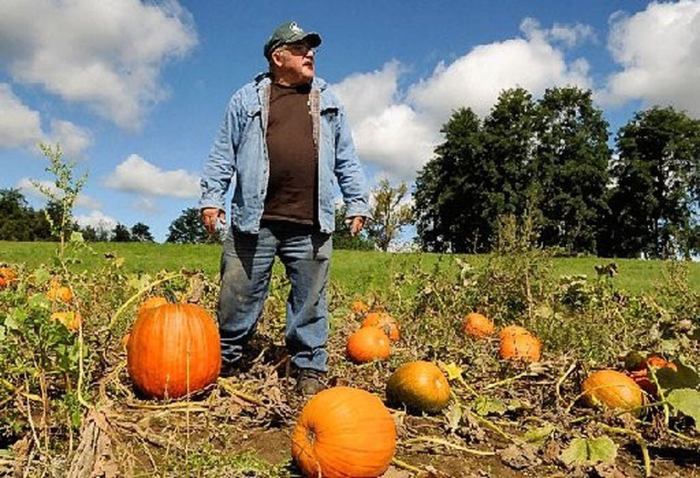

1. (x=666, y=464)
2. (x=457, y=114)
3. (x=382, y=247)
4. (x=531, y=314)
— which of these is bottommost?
(x=666, y=464)

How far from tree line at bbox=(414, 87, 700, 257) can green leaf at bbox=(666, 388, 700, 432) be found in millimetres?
52575

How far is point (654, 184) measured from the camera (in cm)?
5994

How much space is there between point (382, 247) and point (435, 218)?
187ft

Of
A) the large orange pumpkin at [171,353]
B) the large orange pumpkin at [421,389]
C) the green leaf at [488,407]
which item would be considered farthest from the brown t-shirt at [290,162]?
the green leaf at [488,407]

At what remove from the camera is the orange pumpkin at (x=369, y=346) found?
5793mm

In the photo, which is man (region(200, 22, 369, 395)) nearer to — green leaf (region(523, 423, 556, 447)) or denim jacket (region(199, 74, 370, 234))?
denim jacket (region(199, 74, 370, 234))

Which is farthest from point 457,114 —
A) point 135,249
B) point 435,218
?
point 135,249

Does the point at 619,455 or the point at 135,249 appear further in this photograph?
the point at 135,249

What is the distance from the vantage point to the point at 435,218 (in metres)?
65.4

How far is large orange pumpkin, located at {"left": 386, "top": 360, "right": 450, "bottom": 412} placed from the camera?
168 inches

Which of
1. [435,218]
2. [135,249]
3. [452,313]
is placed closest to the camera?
[452,313]

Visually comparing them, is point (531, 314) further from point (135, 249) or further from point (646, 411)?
point (135, 249)

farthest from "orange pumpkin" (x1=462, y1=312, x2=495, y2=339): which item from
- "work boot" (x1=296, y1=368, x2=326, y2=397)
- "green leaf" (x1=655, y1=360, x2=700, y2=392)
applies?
"green leaf" (x1=655, y1=360, x2=700, y2=392)

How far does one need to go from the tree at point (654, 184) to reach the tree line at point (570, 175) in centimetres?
8
